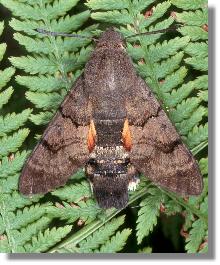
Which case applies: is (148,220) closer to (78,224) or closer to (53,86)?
(78,224)

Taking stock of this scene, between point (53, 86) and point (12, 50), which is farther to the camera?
point (12, 50)

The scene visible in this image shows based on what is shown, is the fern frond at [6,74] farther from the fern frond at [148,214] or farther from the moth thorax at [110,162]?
the fern frond at [148,214]

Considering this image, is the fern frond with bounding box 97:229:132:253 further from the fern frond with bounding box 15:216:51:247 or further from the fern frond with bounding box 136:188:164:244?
A: the fern frond with bounding box 15:216:51:247

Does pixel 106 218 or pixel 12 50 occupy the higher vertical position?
pixel 12 50

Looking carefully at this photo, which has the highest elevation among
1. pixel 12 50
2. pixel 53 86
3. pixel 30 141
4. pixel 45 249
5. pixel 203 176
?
pixel 12 50

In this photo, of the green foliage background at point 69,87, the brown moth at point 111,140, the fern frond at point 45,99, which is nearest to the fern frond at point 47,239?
the green foliage background at point 69,87

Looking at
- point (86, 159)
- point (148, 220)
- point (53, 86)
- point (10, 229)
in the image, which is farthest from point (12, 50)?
point (148, 220)

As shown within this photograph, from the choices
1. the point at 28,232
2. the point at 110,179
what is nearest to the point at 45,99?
the point at 110,179
